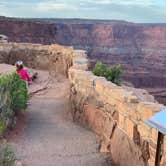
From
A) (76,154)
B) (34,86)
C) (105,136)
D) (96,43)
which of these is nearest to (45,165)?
(76,154)

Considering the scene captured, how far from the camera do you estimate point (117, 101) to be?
6.43m

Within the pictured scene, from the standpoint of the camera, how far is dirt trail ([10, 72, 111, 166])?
6281 millimetres

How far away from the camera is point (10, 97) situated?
7.68m

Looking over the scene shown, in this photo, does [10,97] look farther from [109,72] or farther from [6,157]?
[109,72]

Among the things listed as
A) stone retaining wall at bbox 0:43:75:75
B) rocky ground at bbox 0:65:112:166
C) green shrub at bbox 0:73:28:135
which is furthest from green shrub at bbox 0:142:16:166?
stone retaining wall at bbox 0:43:75:75

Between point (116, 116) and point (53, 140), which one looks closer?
point (116, 116)

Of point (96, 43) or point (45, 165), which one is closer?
point (45, 165)

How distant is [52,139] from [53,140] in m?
0.05

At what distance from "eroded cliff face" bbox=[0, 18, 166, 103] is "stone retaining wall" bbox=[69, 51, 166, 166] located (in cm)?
4001

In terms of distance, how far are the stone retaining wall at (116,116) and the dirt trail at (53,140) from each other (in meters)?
0.23

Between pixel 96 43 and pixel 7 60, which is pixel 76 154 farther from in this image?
pixel 96 43

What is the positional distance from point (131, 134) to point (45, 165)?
125 cm

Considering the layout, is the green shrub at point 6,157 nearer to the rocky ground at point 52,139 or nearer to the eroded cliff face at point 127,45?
the rocky ground at point 52,139

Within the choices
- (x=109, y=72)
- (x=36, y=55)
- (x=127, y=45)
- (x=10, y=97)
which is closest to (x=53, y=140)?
(x=10, y=97)
